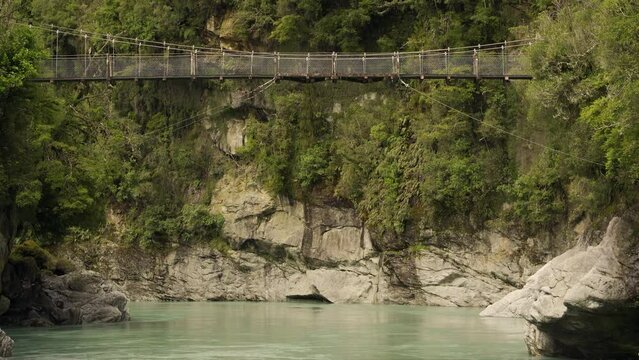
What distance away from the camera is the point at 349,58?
33531 millimetres

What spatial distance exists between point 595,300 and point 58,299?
48.8 feet

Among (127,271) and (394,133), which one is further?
(127,271)

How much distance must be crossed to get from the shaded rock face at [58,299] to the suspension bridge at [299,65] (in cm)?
630

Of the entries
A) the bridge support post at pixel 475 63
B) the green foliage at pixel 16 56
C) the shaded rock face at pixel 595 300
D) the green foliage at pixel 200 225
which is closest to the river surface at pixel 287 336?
the shaded rock face at pixel 595 300

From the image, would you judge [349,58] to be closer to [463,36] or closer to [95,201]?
[463,36]

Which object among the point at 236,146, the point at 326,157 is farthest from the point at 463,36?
the point at 236,146

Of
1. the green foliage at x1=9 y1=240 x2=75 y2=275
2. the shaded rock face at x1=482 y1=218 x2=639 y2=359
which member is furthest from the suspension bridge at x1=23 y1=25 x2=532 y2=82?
the shaded rock face at x1=482 y1=218 x2=639 y2=359

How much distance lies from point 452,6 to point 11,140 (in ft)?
57.6

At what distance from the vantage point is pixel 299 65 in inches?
1344

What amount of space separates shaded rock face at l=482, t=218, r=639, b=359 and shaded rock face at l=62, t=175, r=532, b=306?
Answer: 15960 mm

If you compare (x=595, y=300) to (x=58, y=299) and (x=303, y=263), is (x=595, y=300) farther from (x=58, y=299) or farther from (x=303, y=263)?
(x=303, y=263)

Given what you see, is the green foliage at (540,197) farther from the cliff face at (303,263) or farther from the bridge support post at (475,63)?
the bridge support post at (475,63)

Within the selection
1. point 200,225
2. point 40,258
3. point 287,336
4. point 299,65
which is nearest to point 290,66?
point 299,65

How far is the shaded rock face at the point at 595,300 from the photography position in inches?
623
